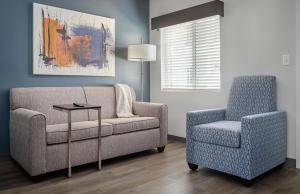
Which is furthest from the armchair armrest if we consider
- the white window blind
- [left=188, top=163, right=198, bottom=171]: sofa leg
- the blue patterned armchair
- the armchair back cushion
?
the white window blind

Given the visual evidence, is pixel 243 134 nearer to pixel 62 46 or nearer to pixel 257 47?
pixel 257 47

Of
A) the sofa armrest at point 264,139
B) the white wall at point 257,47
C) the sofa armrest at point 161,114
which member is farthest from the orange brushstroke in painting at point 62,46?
the sofa armrest at point 264,139

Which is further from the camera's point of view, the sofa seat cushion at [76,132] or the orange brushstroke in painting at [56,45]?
the orange brushstroke in painting at [56,45]

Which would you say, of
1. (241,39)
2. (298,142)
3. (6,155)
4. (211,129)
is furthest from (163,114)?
(6,155)

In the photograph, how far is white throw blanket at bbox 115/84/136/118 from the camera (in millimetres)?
3557

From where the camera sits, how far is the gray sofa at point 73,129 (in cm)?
232

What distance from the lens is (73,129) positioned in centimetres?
255

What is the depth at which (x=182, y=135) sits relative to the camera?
3.92 metres

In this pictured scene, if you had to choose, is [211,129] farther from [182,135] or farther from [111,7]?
[111,7]

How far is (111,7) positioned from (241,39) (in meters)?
1.98

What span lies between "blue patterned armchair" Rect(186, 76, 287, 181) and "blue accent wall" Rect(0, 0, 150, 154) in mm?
1766

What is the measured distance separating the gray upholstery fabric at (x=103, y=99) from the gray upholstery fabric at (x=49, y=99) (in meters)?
0.09

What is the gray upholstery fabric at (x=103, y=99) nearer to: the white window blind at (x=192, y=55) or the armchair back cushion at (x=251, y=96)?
the white window blind at (x=192, y=55)

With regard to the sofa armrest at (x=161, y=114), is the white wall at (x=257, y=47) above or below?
above
